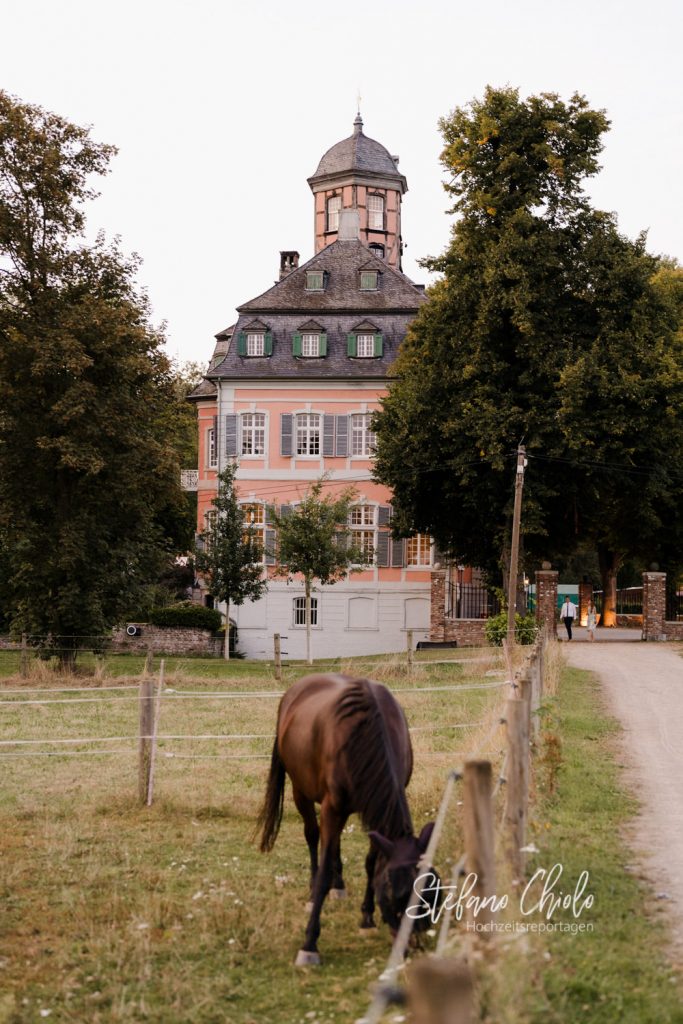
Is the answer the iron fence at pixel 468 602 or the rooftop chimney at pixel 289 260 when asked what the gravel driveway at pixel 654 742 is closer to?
the iron fence at pixel 468 602

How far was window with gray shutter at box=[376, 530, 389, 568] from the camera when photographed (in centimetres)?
4872

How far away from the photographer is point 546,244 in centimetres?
3547

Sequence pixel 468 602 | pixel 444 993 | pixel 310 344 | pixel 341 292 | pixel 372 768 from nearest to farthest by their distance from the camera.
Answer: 1. pixel 444 993
2. pixel 372 768
3. pixel 468 602
4. pixel 310 344
5. pixel 341 292

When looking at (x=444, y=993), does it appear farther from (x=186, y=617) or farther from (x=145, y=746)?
(x=186, y=617)

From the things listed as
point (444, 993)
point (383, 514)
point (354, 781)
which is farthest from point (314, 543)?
point (444, 993)

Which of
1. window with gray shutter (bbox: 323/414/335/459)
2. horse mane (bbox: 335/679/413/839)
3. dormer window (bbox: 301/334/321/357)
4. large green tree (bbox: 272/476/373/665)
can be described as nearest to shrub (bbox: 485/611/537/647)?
large green tree (bbox: 272/476/373/665)

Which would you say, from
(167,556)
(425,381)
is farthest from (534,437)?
(167,556)

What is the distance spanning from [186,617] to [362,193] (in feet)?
100

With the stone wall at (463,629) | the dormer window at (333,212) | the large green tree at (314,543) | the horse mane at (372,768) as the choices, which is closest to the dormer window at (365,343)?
the large green tree at (314,543)

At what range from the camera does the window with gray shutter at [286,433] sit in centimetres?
4928

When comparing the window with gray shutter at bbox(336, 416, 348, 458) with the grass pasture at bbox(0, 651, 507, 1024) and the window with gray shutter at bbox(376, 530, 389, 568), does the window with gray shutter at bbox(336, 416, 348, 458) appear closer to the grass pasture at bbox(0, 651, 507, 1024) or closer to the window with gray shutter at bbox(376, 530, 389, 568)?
the window with gray shutter at bbox(376, 530, 389, 568)

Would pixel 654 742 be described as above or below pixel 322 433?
below

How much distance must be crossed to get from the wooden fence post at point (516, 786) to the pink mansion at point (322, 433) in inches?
1566

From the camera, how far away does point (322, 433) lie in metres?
49.3
